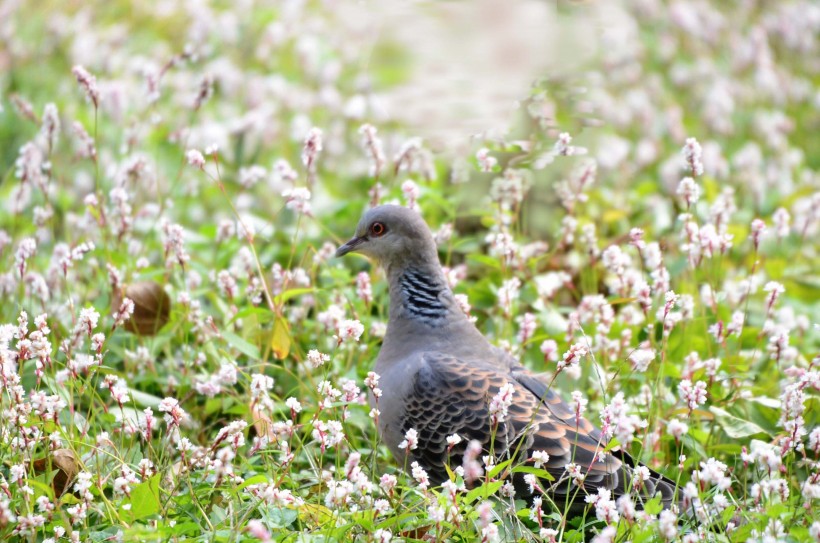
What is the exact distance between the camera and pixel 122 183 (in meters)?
4.54

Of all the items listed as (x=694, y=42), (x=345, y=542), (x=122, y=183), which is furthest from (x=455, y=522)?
(x=694, y=42)

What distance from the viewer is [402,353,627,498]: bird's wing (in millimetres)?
3480

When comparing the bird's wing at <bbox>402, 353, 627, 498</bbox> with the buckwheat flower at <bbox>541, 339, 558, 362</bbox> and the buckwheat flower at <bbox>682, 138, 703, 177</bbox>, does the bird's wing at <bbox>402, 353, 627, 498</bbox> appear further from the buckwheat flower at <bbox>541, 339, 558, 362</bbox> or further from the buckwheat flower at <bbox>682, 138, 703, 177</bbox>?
the buckwheat flower at <bbox>682, 138, 703, 177</bbox>

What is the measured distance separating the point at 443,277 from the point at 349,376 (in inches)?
23.2

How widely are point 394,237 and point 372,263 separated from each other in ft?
2.70

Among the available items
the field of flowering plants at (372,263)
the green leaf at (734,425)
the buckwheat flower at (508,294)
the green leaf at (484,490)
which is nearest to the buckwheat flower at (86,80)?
the field of flowering plants at (372,263)

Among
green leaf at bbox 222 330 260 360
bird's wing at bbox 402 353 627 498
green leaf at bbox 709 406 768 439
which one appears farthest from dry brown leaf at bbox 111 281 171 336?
green leaf at bbox 709 406 768 439

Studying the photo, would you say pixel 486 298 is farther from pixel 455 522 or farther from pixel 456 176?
pixel 455 522

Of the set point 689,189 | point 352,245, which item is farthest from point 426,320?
point 689,189

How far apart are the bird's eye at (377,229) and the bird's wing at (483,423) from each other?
1.98 ft

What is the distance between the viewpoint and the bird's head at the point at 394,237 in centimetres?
403

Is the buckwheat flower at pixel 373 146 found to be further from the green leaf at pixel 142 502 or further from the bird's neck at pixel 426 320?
the green leaf at pixel 142 502

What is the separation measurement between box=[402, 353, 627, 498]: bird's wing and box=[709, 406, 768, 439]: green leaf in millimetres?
634

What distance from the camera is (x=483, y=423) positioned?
3545 mm
